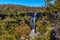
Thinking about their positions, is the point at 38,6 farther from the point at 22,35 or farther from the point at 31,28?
the point at 22,35

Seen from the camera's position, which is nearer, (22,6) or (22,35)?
(22,35)

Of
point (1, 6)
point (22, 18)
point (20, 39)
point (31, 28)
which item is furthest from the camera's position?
point (1, 6)

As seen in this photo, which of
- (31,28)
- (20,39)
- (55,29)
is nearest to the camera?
(55,29)

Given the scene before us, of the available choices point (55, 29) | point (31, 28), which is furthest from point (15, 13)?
point (55, 29)

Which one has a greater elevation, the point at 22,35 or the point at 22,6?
the point at 22,6

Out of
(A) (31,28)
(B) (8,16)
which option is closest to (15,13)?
(B) (8,16)

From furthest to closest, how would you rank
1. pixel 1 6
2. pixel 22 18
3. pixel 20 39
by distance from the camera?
pixel 1 6, pixel 22 18, pixel 20 39

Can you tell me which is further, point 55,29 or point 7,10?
point 7,10

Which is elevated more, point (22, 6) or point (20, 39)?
point (22, 6)

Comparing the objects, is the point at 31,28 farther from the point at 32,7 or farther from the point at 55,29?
the point at 55,29
